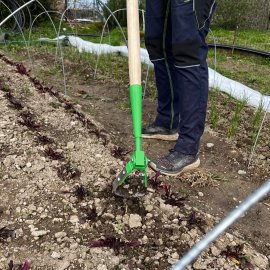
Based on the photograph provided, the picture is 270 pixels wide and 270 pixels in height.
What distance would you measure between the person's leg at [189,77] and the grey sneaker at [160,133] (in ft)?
1.44

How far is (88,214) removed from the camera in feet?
5.90

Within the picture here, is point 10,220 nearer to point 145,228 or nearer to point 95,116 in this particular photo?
point 145,228

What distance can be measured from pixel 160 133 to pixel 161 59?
58 centimetres

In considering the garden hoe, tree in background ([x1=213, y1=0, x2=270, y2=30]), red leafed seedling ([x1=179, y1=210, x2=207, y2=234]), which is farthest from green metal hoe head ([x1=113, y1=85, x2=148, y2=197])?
tree in background ([x1=213, y1=0, x2=270, y2=30])

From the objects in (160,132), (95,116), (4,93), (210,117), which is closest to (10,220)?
(160,132)

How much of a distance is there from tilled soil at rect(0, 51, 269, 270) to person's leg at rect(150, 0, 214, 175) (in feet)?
0.40

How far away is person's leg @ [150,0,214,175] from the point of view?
196cm

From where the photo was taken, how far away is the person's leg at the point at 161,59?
7.28ft

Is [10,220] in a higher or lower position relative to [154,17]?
lower

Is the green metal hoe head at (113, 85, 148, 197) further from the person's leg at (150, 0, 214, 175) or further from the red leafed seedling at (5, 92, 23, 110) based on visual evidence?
the red leafed seedling at (5, 92, 23, 110)

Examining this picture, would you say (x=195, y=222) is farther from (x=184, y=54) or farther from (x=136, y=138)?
(x=184, y=54)

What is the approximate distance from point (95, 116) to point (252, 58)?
4232 mm

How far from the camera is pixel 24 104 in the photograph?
3.24m

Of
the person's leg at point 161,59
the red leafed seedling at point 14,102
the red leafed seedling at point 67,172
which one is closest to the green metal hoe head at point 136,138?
the red leafed seedling at point 67,172
